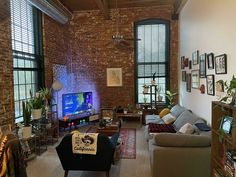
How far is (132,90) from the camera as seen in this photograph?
7812 millimetres

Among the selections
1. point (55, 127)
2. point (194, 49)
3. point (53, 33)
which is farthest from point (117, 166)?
point (53, 33)

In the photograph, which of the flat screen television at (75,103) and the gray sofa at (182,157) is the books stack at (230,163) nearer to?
the gray sofa at (182,157)

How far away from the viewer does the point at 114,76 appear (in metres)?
7.85

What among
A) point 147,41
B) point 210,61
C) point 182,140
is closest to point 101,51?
point 147,41

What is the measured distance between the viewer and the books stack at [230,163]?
6.78 feet

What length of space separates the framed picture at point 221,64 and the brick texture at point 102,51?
3.97 metres

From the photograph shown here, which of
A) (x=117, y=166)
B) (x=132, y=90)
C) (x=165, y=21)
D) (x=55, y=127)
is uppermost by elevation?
(x=165, y=21)

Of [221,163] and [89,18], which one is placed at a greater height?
[89,18]

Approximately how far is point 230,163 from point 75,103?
522 cm

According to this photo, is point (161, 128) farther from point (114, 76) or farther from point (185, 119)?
point (114, 76)

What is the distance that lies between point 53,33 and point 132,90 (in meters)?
3.31

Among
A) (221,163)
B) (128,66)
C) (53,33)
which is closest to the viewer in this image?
(221,163)

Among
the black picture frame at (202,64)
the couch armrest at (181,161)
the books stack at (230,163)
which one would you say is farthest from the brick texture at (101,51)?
the books stack at (230,163)

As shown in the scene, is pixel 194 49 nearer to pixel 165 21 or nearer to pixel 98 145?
pixel 165 21
